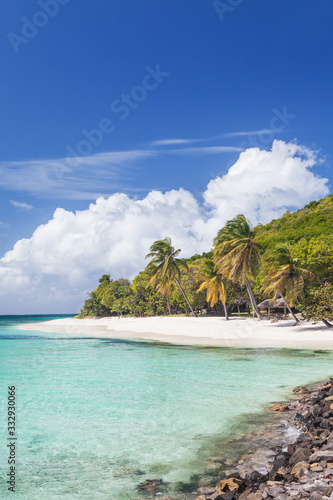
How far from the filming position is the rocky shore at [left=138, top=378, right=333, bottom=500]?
418 cm

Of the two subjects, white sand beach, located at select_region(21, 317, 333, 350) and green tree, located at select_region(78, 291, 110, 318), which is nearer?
white sand beach, located at select_region(21, 317, 333, 350)

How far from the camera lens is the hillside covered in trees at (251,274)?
25031 millimetres

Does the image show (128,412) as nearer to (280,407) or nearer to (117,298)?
(280,407)

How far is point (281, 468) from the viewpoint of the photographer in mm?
4949

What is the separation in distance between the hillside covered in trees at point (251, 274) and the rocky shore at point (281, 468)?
57.4 ft

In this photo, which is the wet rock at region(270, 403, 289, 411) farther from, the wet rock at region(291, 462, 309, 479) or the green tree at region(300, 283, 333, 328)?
the green tree at region(300, 283, 333, 328)

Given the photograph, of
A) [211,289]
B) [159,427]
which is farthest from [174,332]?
[159,427]

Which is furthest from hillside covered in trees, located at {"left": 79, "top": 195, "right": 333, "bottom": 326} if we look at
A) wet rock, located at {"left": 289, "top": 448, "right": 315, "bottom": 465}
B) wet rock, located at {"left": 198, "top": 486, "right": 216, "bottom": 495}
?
wet rock, located at {"left": 198, "top": 486, "right": 216, "bottom": 495}

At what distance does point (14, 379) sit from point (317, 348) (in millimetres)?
14966

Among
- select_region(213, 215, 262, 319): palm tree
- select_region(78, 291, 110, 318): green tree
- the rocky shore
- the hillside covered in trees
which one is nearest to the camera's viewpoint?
the rocky shore

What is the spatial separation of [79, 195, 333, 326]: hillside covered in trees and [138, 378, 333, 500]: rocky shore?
1748cm

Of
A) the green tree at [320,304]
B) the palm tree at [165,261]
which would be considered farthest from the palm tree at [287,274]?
the palm tree at [165,261]

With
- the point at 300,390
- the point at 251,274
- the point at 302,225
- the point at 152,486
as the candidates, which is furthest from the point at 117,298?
the point at 152,486

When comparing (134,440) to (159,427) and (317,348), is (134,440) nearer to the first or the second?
(159,427)
